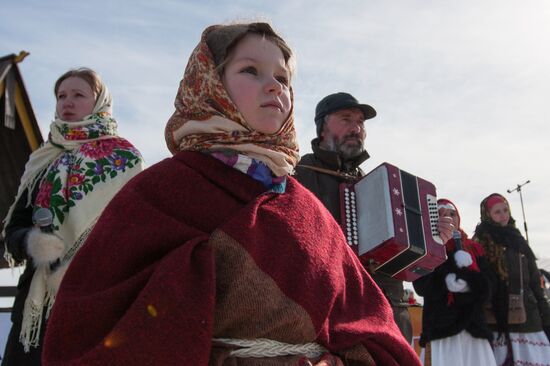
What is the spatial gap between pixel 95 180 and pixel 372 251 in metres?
1.70

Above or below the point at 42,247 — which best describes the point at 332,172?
above

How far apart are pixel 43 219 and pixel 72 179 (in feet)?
0.90

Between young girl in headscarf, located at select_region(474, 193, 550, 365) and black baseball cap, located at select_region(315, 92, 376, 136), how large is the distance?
3.27 m

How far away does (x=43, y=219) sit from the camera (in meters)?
3.11

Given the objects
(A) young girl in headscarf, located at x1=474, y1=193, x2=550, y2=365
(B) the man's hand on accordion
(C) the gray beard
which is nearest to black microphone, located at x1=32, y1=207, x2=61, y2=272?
(C) the gray beard

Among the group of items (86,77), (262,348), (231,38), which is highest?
(86,77)

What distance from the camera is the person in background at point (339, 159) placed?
3.97 metres

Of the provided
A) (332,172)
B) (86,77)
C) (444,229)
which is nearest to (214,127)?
(86,77)

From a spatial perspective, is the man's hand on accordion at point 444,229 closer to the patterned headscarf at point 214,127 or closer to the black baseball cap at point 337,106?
the black baseball cap at point 337,106

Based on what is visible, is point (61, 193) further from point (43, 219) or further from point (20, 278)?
point (20, 278)

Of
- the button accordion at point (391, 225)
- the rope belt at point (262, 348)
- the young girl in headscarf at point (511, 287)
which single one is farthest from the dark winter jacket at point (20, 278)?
the young girl in headscarf at point (511, 287)

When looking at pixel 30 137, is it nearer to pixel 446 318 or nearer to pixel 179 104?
pixel 446 318

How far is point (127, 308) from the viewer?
4.76ft

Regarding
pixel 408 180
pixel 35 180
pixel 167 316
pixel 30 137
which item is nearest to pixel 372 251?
pixel 408 180
